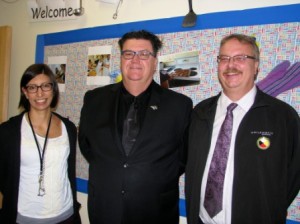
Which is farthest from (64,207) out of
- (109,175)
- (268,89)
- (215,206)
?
(268,89)

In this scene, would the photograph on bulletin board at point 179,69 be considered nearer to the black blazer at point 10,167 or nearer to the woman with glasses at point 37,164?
the woman with glasses at point 37,164

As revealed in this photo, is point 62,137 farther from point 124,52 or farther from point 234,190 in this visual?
point 234,190

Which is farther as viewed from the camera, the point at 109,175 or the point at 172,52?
the point at 172,52

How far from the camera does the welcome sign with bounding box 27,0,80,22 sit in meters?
2.16

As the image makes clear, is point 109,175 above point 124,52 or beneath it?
beneath

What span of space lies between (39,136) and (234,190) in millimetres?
1192

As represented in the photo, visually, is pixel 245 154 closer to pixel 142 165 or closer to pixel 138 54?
pixel 142 165

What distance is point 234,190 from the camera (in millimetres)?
1188

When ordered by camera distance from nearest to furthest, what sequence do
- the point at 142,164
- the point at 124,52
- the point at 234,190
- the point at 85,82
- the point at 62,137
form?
the point at 234,190 → the point at 142,164 → the point at 124,52 → the point at 62,137 → the point at 85,82

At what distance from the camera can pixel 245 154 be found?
119cm

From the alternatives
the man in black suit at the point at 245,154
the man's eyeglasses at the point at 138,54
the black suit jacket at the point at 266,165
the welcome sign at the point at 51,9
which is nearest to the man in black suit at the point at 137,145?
the man's eyeglasses at the point at 138,54

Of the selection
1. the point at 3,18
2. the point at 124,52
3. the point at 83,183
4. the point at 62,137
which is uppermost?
the point at 3,18

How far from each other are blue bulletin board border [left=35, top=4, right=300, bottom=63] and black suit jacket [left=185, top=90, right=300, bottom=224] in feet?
1.66

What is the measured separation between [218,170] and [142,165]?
0.41m
